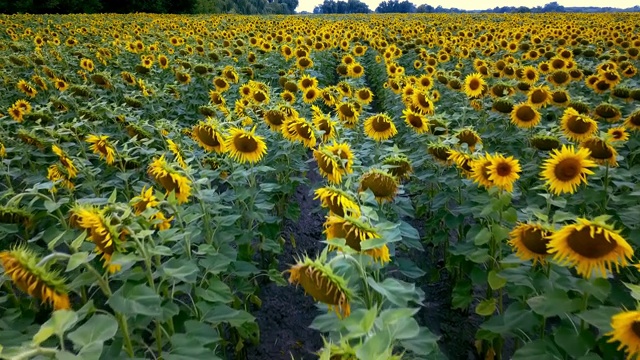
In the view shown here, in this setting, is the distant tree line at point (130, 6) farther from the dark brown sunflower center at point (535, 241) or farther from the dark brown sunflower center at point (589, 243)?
the dark brown sunflower center at point (589, 243)

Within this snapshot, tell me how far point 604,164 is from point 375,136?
1602 mm

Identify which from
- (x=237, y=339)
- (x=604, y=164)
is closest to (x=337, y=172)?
(x=237, y=339)

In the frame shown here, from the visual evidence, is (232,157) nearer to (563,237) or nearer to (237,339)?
(237,339)

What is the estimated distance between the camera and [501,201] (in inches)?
89.4

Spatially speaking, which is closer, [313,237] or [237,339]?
[237,339]

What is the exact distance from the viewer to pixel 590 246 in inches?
66.4

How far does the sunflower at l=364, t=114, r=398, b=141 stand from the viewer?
139 inches

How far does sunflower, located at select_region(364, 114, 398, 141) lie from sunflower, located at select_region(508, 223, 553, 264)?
170 centimetres

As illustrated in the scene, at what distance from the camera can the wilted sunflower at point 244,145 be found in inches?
114

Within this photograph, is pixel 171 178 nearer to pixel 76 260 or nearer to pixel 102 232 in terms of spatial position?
pixel 102 232

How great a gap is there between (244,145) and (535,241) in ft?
6.02

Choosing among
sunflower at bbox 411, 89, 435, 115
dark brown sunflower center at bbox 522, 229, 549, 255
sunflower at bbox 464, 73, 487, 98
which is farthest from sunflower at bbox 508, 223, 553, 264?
sunflower at bbox 464, 73, 487, 98

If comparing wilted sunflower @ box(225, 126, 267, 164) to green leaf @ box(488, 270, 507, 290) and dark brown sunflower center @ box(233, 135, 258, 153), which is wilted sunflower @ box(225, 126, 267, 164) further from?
green leaf @ box(488, 270, 507, 290)

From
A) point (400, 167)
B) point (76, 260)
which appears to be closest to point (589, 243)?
point (400, 167)
